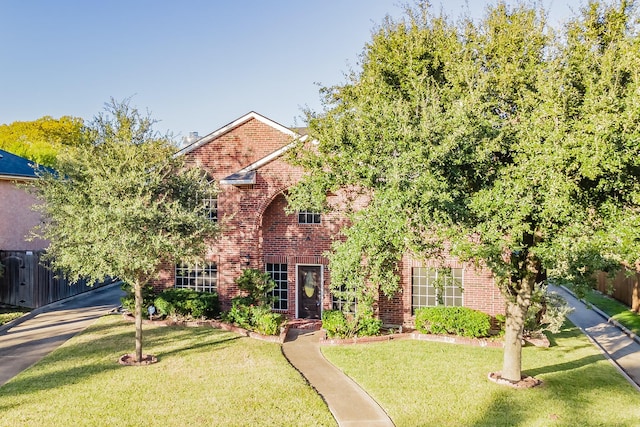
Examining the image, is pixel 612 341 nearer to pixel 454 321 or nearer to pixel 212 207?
pixel 454 321

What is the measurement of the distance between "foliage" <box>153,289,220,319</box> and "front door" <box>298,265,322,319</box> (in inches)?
141

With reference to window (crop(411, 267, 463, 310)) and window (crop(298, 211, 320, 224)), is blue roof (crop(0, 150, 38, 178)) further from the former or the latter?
window (crop(411, 267, 463, 310))

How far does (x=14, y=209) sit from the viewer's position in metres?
22.9

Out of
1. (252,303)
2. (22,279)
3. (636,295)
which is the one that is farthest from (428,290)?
(22,279)

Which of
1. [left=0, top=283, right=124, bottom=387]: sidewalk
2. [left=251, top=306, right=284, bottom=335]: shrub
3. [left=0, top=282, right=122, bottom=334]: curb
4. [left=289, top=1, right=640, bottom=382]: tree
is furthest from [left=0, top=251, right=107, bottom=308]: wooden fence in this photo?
[left=289, top=1, right=640, bottom=382]: tree

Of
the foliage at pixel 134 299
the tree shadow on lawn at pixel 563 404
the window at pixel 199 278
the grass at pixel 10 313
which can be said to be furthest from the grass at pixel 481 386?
the grass at pixel 10 313

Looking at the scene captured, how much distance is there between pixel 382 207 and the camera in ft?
31.2

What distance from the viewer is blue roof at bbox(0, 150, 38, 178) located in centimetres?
2236

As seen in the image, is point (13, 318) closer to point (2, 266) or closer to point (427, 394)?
point (2, 266)

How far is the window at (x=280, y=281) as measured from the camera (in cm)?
1961

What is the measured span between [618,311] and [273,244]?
17001mm

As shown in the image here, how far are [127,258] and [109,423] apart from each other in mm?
4334

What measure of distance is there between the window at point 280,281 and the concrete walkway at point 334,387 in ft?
11.6

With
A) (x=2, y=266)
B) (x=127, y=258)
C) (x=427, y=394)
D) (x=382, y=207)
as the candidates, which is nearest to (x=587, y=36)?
(x=382, y=207)
